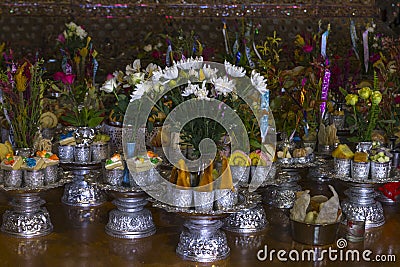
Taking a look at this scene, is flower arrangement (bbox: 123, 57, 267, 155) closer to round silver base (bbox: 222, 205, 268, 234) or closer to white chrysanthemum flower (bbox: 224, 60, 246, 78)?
white chrysanthemum flower (bbox: 224, 60, 246, 78)

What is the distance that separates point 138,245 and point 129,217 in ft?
0.46

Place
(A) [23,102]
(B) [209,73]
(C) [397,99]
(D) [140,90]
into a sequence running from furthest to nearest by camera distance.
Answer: (C) [397,99], (A) [23,102], (D) [140,90], (B) [209,73]

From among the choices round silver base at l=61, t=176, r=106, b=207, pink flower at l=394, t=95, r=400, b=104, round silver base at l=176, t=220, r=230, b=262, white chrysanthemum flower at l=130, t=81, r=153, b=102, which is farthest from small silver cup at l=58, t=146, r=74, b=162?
pink flower at l=394, t=95, r=400, b=104

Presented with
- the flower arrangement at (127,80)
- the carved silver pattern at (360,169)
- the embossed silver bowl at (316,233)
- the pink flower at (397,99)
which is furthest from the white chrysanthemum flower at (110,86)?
the pink flower at (397,99)

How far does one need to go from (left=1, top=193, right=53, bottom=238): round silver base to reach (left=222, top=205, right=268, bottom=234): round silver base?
804mm

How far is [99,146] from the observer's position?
3.47 metres

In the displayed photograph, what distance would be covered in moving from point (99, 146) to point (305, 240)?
1.12m

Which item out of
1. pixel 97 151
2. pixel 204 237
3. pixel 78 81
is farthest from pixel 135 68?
pixel 78 81

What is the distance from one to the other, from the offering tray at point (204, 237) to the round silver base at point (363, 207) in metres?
0.58

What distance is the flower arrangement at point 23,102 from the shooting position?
10.6 feet

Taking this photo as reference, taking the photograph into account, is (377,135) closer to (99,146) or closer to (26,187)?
(99,146)

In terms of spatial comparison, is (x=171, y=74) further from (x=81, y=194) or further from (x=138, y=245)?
(x=81, y=194)

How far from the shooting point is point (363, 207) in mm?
3213

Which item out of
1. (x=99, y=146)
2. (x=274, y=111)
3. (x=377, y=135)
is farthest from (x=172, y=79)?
(x=377, y=135)
